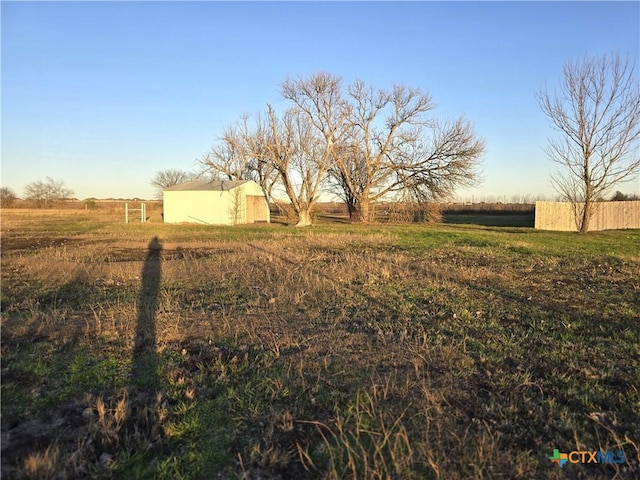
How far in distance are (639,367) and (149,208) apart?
6148cm

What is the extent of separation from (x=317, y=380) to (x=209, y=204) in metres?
Result: 31.1

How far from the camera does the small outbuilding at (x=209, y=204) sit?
3312cm

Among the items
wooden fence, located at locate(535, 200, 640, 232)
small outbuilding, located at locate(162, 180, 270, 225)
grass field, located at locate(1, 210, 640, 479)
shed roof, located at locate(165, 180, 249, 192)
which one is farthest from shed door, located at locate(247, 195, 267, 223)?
grass field, located at locate(1, 210, 640, 479)

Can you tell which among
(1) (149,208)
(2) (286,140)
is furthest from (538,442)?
(1) (149,208)

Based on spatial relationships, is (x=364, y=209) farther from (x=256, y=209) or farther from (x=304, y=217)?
(x=256, y=209)

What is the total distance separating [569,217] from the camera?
3030 centimetres

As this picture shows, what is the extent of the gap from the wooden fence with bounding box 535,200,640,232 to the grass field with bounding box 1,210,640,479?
25.0m

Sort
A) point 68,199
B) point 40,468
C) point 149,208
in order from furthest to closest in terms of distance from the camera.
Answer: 1. point 68,199
2. point 149,208
3. point 40,468

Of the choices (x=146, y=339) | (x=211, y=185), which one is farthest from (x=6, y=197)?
(x=146, y=339)

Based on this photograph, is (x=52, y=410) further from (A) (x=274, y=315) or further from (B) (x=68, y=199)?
(B) (x=68, y=199)

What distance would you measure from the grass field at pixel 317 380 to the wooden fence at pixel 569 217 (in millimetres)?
25007

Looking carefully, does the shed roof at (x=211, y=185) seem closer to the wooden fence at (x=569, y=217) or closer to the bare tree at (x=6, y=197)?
the wooden fence at (x=569, y=217)

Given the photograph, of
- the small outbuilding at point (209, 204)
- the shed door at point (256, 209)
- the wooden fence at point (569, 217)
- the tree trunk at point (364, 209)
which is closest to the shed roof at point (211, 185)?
the small outbuilding at point (209, 204)

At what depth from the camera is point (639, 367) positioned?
165 inches
